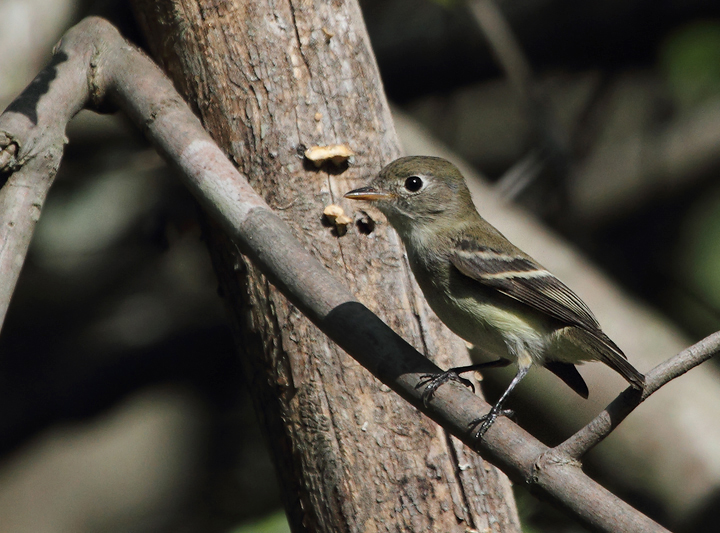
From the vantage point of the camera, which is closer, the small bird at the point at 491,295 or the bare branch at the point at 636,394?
the bare branch at the point at 636,394

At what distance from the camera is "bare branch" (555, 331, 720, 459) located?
7.23 feet

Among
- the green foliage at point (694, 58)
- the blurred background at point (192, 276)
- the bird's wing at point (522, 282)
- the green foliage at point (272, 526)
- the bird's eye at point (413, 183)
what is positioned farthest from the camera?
the blurred background at point (192, 276)

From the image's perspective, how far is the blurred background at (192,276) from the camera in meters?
6.92

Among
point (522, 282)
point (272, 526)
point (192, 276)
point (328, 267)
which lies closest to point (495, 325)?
point (522, 282)

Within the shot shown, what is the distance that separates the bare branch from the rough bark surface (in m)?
0.85

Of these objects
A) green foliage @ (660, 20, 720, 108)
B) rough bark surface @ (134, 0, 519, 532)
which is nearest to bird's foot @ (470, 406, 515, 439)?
rough bark surface @ (134, 0, 519, 532)

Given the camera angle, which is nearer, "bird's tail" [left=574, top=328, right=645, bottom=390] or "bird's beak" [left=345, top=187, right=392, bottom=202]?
"bird's tail" [left=574, top=328, right=645, bottom=390]

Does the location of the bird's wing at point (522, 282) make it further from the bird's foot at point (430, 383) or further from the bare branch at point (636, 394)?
the bare branch at point (636, 394)

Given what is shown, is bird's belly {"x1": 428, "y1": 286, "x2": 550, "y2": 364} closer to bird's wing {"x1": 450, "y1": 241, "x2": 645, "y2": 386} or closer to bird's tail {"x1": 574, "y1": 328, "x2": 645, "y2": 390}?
bird's wing {"x1": 450, "y1": 241, "x2": 645, "y2": 386}

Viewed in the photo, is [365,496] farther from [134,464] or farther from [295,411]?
[134,464]

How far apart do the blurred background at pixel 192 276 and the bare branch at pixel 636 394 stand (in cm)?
421

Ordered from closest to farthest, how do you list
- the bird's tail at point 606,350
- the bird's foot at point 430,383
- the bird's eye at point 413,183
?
1. the bird's foot at point 430,383
2. the bird's tail at point 606,350
3. the bird's eye at point 413,183

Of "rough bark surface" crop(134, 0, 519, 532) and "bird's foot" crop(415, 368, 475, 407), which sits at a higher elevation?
"rough bark surface" crop(134, 0, 519, 532)

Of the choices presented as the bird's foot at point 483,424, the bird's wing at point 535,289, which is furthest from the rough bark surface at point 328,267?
the bird's foot at point 483,424
